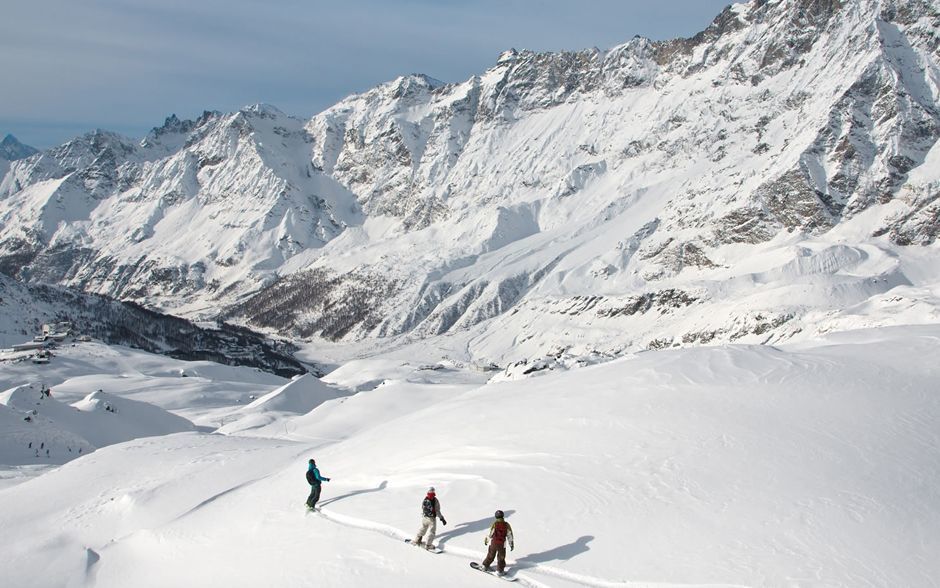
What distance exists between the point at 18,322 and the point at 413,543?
7221 inches

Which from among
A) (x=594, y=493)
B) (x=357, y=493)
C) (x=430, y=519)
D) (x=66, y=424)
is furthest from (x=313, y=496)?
(x=66, y=424)

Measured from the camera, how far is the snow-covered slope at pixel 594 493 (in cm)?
1672

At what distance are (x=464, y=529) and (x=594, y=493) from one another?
3.47 metres

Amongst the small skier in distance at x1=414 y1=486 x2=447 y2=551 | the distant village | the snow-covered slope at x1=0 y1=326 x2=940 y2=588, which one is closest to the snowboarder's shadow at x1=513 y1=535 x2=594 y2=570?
the snow-covered slope at x1=0 y1=326 x2=940 y2=588

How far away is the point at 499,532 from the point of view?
656 inches

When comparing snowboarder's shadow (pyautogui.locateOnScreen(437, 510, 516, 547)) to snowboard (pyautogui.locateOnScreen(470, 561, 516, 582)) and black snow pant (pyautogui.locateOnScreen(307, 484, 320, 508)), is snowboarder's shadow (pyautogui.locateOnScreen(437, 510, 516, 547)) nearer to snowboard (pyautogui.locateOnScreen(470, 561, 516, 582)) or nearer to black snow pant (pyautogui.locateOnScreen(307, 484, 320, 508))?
snowboard (pyautogui.locateOnScreen(470, 561, 516, 582))

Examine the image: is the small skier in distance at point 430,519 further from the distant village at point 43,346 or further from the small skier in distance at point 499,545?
the distant village at point 43,346

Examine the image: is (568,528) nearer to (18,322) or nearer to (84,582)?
(84,582)

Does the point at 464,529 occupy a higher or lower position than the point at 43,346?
lower

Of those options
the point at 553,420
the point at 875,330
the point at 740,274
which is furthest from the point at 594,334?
the point at 553,420

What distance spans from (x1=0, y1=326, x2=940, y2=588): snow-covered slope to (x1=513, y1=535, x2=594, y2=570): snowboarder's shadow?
0.05 meters

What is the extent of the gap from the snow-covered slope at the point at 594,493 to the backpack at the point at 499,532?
2.51 ft

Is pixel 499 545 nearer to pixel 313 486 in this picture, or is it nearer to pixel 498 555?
pixel 498 555

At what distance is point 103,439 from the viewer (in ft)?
188
